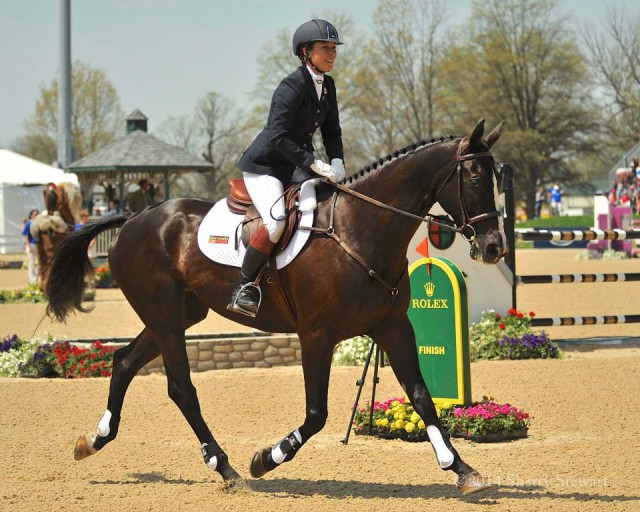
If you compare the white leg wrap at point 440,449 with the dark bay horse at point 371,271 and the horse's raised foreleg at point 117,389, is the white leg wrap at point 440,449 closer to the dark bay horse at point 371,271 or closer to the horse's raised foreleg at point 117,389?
the dark bay horse at point 371,271

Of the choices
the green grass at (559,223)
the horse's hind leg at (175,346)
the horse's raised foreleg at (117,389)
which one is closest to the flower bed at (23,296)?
the horse's raised foreleg at (117,389)

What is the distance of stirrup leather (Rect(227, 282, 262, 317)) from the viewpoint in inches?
256

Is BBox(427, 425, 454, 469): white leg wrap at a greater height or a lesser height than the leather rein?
lesser

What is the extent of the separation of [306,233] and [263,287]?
47 cm

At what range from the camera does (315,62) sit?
21.5ft

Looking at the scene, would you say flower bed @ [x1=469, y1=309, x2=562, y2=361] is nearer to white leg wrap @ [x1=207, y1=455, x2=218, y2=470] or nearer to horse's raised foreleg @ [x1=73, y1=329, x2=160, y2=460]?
horse's raised foreleg @ [x1=73, y1=329, x2=160, y2=460]

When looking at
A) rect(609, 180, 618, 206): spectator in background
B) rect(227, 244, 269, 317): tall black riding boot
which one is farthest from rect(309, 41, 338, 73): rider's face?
rect(609, 180, 618, 206): spectator in background

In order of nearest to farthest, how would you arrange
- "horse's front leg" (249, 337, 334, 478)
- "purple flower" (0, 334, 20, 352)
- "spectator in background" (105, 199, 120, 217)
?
"horse's front leg" (249, 337, 334, 478), "purple flower" (0, 334, 20, 352), "spectator in background" (105, 199, 120, 217)

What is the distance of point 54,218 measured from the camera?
19.4 metres

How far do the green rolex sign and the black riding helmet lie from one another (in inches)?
99.2

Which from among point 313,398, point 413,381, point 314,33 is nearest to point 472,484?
point 413,381

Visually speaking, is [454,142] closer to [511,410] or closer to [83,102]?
[511,410]

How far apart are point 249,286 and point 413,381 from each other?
3.88 ft

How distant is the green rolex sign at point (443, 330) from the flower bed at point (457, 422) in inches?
6.1
